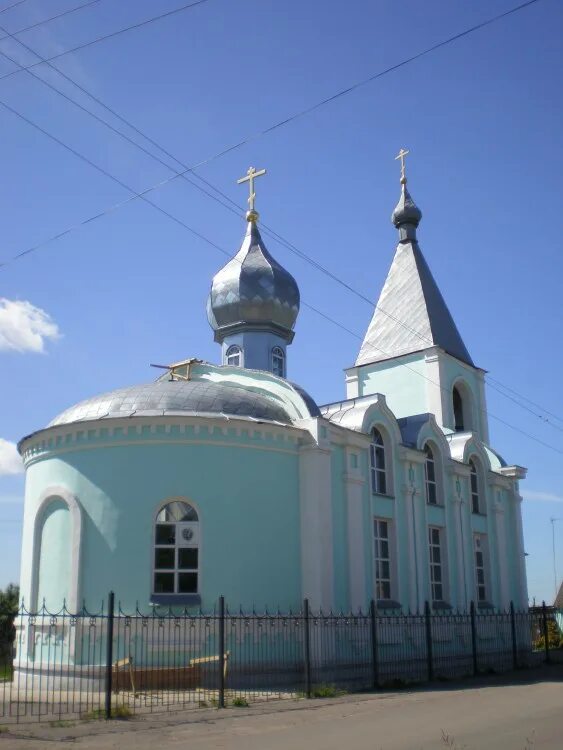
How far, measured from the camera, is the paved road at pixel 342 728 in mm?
8031

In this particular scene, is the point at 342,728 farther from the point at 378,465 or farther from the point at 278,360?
the point at 278,360

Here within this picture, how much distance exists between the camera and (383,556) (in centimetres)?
1744

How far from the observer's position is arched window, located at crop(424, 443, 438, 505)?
19683mm

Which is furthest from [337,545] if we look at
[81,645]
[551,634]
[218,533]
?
[551,634]

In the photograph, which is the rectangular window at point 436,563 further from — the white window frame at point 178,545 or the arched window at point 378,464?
the white window frame at point 178,545

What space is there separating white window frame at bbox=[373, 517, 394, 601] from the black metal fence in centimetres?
103

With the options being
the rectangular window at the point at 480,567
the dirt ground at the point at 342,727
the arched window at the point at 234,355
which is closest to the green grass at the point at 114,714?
the dirt ground at the point at 342,727

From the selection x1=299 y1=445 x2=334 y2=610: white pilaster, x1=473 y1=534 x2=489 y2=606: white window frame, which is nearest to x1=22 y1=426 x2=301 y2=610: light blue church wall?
x1=299 y1=445 x2=334 y2=610: white pilaster

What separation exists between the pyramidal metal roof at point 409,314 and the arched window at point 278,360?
325cm

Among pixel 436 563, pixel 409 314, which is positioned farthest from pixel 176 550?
pixel 409 314

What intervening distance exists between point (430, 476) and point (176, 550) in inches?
321

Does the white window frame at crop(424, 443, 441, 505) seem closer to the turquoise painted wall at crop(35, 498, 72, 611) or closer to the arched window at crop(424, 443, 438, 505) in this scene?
the arched window at crop(424, 443, 438, 505)

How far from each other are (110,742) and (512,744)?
4072mm

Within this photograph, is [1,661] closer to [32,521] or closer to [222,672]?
[32,521]
